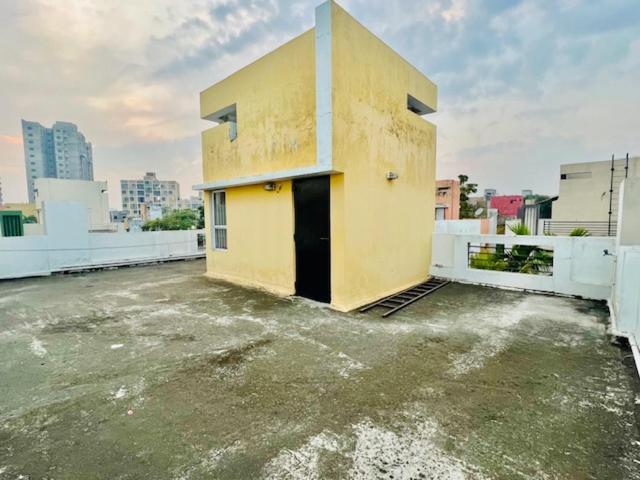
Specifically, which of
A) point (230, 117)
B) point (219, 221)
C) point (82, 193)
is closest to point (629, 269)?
point (219, 221)

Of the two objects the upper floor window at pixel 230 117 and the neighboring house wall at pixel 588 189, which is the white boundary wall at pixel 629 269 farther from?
the neighboring house wall at pixel 588 189

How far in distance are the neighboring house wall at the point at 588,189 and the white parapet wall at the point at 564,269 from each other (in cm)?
1483

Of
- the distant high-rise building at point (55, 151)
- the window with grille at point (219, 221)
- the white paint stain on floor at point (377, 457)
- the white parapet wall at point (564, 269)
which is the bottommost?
the white paint stain on floor at point (377, 457)

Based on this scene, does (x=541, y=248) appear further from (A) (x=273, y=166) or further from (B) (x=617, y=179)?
(B) (x=617, y=179)

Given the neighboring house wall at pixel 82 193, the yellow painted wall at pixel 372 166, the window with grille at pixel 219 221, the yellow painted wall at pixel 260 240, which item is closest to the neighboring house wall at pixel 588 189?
the yellow painted wall at pixel 372 166

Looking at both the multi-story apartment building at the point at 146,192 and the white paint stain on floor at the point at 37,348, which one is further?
the multi-story apartment building at the point at 146,192

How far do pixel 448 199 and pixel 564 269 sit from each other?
18.9 metres

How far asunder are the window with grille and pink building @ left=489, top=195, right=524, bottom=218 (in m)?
36.5

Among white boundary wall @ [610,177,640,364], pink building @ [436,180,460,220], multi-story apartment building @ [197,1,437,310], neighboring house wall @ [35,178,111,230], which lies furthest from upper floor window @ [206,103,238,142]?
neighboring house wall @ [35,178,111,230]

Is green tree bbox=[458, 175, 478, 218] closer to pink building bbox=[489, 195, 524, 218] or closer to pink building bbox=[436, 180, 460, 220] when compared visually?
pink building bbox=[436, 180, 460, 220]

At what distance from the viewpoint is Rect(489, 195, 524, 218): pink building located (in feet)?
116

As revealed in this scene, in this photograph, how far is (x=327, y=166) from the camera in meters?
4.63

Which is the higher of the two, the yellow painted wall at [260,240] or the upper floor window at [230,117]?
the upper floor window at [230,117]

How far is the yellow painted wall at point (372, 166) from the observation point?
4797 millimetres
